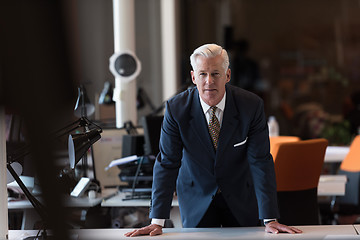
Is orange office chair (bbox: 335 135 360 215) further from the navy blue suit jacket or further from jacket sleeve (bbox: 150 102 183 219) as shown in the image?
jacket sleeve (bbox: 150 102 183 219)

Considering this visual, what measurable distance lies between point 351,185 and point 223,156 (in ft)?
8.14

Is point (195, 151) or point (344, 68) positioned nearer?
point (195, 151)

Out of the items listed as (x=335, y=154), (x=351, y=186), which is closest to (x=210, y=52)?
(x=351, y=186)

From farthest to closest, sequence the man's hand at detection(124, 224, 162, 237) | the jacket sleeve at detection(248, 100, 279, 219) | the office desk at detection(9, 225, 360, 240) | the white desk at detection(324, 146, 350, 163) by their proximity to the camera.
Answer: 1. the white desk at detection(324, 146, 350, 163)
2. the jacket sleeve at detection(248, 100, 279, 219)
3. the man's hand at detection(124, 224, 162, 237)
4. the office desk at detection(9, 225, 360, 240)

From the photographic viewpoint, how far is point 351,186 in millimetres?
4266

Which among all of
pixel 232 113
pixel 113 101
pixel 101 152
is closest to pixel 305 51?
pixel 113 101

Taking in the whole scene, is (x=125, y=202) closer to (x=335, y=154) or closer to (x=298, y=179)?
(x=298, y=179)

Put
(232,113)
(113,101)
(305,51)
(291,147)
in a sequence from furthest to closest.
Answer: (305,51) < (113,101) < (291,147) < (232,113)

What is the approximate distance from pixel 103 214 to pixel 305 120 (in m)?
6.71

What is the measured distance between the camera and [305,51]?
984 centimetres

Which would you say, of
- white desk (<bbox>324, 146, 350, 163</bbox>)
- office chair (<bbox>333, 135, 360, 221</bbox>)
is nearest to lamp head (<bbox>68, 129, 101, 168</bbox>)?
office chair (<bbox>333, 135, 360, 221</bbox>)

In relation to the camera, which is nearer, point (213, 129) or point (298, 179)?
point (213, 129)

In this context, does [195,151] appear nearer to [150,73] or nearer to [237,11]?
[150,73]

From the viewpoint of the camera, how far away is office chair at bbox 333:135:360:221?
160 inches
